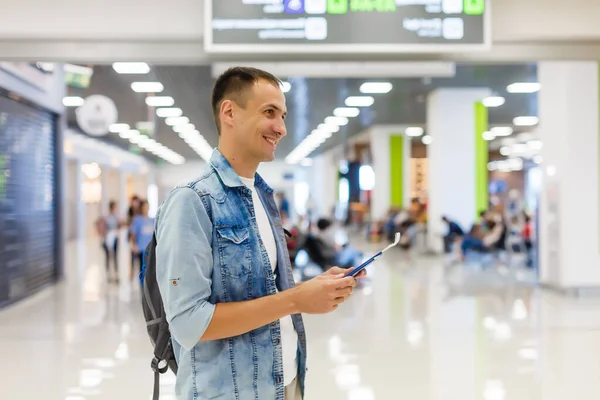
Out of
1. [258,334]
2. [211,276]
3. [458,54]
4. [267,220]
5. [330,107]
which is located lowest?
[258,334]

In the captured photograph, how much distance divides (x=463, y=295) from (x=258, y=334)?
28.4 feet

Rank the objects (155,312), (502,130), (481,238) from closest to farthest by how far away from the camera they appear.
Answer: (155,312)
(481,238)
(502,130)

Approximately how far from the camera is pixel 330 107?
18.0 meters

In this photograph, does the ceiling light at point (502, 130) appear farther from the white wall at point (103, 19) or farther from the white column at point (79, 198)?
the white wall at point (103, 19)

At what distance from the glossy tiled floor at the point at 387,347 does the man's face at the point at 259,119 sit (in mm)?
3356

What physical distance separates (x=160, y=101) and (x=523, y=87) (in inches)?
333

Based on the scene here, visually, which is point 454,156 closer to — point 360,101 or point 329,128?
point 360,101

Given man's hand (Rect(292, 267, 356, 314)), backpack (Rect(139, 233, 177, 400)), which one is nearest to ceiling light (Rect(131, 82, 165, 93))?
backpack (Rect(139, 233, 177, 400))

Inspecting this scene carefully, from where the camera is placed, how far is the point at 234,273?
1.47 metres

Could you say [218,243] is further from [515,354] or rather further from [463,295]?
[463,295]

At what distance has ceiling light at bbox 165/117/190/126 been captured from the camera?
1916 cm

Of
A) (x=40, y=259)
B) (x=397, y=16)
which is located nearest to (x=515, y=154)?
(x=40, y=259)

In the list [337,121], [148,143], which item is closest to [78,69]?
[337,121]

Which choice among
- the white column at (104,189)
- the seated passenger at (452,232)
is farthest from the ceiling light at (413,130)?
the white column at (104,189)
